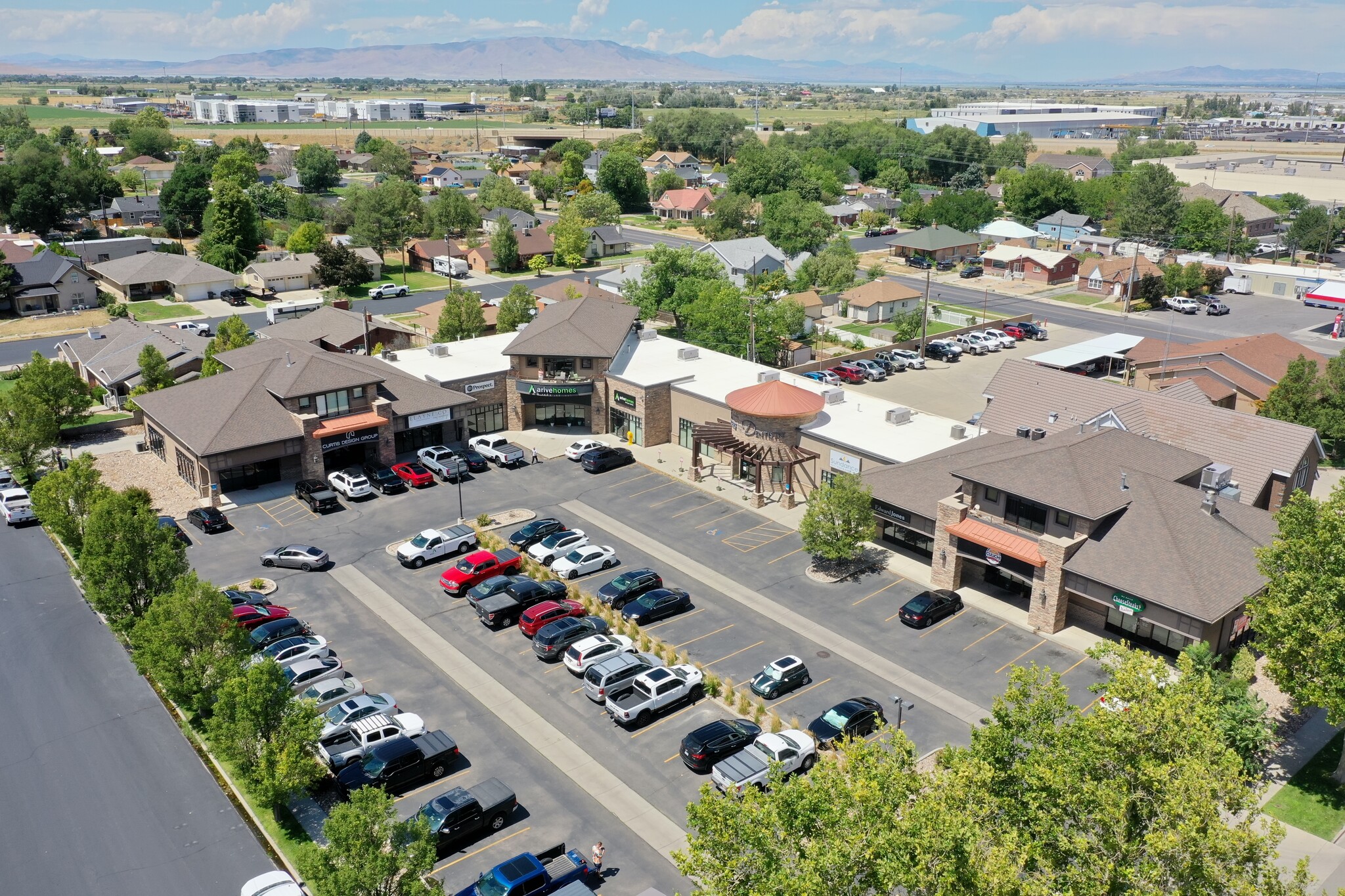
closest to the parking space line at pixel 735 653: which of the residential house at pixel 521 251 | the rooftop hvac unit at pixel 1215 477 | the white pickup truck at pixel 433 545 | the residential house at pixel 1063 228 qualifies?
the white pickup truck at pixel 433 545

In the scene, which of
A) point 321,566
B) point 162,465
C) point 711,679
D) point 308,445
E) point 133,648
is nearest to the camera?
point 133,648

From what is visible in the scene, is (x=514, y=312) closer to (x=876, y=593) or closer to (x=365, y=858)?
(x=876, y=593)

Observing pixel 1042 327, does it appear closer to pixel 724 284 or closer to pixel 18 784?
pixel 724 284

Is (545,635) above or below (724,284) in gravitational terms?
below

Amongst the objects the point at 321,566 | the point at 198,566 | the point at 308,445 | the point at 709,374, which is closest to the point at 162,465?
the point at 308,445

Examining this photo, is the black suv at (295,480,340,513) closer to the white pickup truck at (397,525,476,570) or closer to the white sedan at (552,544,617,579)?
the white pickup truck at (397,525,476,570)

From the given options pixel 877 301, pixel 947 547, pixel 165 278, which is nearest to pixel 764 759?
pixel 947 547
